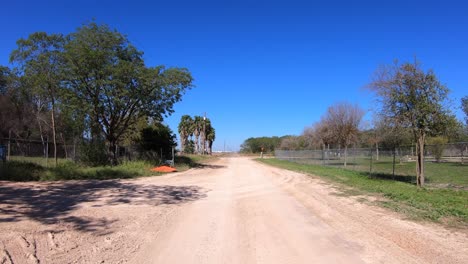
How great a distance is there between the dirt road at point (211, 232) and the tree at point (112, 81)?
14718mm

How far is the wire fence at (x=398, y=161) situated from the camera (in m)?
21.4

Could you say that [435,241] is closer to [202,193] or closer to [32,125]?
[202,193]

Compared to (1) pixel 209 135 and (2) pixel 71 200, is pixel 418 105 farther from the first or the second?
(1) pixel 209 135

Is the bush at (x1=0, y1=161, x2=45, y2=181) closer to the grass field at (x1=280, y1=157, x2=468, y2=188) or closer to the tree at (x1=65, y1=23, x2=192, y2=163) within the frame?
the tree at (x1=65, y1=23, x2=192, y2=163)

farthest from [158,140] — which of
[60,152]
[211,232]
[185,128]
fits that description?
[185,128]

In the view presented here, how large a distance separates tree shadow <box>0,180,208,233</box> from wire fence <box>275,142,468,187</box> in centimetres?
1160

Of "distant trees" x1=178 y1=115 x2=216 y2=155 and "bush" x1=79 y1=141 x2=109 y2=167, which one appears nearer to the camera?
"bush" x1=79 y1=141 x2=109 y2=167

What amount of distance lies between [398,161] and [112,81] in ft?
89.6

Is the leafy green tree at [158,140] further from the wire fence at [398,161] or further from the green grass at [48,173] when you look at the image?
the wire fence at [398,161]

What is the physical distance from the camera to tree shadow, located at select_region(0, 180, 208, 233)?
8109 millimetres

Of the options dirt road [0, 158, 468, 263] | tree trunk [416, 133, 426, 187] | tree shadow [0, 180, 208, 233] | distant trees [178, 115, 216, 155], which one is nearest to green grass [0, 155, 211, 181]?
tree shadow [0, 180, 208, 233]

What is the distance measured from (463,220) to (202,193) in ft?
27.7

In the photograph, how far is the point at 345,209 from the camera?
10.2 meters

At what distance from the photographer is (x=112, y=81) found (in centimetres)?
2509
